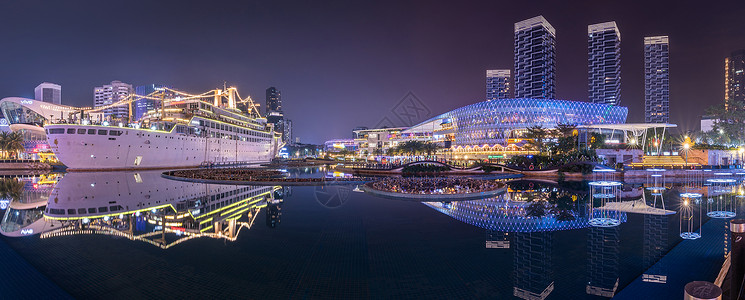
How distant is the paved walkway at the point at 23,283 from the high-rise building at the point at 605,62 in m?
180

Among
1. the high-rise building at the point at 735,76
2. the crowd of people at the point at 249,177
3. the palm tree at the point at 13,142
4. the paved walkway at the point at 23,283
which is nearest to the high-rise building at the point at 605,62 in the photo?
the high-rise building at the point at 735,76

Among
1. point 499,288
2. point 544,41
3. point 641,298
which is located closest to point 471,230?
point 499,288

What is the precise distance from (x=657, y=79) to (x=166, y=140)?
202916mm

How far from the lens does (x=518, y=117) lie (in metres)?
91.8

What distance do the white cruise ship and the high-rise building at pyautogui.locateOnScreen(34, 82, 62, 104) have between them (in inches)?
4772

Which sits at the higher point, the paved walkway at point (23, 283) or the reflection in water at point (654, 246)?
the reflection in water at point (654, 246)

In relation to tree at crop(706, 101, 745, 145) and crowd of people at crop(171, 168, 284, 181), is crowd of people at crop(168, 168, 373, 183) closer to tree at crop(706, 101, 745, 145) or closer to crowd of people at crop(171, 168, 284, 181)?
crowd of people at crop(171, 168, 284, 181)

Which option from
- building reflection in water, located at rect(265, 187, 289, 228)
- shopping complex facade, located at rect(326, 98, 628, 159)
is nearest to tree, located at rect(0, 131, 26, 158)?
building reflection in water, located at rect(265, 187, 289, 228)

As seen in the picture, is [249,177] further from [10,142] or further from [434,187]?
[10,142]

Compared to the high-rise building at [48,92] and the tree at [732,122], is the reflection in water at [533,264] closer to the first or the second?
the tree at [732,122]

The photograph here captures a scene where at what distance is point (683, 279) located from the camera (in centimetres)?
590

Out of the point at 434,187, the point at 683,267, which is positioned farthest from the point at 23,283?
the point at 434,187

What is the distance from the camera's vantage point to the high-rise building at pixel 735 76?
13900 centimetres

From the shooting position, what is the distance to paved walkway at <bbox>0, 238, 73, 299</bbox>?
5691mm
